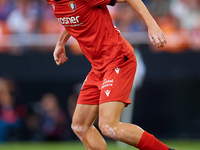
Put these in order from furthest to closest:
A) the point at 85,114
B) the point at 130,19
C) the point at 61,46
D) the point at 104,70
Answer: the point at 130,19
the point at 61,46
the point at 85,114
the point at 104,70

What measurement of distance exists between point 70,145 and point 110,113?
13.2 feet

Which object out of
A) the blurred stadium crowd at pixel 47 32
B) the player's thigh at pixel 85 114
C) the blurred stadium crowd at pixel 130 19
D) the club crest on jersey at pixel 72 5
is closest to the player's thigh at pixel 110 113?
the player's thigh at pixel 85 114

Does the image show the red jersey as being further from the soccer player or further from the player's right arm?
the player's right arm

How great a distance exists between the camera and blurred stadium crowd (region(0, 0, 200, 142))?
25.7 feet

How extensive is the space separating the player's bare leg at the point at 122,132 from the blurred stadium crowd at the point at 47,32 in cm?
432

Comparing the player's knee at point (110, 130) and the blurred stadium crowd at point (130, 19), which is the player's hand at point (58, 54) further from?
the blurred stadium crowd at point (130, 19)

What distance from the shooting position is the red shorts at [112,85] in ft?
12.0

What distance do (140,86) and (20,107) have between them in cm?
260

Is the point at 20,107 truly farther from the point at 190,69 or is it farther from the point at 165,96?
the point at 190,69

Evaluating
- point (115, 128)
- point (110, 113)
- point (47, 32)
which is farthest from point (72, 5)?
point (47, 32)

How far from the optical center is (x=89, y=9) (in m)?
3.72

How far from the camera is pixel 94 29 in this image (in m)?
3.77

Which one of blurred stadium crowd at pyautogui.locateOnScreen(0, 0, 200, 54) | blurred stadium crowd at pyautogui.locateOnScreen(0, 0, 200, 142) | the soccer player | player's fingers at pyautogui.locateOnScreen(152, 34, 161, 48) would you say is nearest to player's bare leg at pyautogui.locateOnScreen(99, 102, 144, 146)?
the soccer player

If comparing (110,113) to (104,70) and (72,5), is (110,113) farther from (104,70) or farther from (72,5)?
(72,5)
